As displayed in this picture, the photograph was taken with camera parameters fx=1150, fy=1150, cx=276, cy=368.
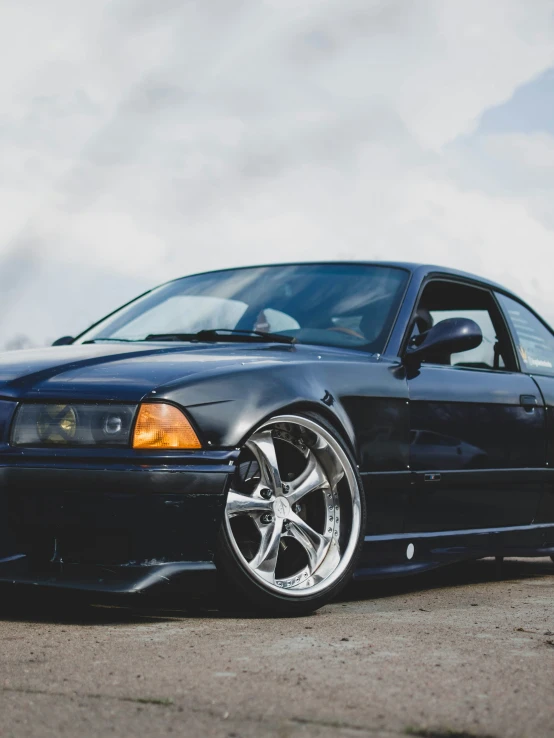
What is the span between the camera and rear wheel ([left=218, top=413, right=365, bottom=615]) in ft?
12.8

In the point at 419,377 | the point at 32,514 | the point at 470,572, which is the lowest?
the point at 470,572

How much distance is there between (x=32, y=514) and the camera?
147 inches

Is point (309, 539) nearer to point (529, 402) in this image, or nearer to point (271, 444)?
point (271, 444)

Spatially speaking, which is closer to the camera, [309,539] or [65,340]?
[309,539]

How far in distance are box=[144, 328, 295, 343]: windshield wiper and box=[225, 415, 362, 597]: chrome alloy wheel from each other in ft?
2.15

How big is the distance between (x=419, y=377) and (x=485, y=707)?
2426 mm

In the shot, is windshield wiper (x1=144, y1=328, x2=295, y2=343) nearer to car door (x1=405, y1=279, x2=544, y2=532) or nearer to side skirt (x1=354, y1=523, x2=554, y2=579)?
car door (x1=405, y1=279, x2=544, y2=532)

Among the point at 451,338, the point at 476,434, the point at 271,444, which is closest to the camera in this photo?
the point at 271,444

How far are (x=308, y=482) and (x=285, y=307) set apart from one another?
124 centimetres

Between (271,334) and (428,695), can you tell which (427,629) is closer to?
(428,695)

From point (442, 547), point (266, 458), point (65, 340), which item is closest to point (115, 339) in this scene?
point (65, 340)

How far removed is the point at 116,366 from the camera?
4047 millimetres

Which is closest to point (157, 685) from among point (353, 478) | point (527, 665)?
point (527, 665)

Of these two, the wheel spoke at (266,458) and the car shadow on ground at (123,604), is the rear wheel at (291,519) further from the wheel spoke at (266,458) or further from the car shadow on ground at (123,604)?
the car shadow on ground at (123,604)
